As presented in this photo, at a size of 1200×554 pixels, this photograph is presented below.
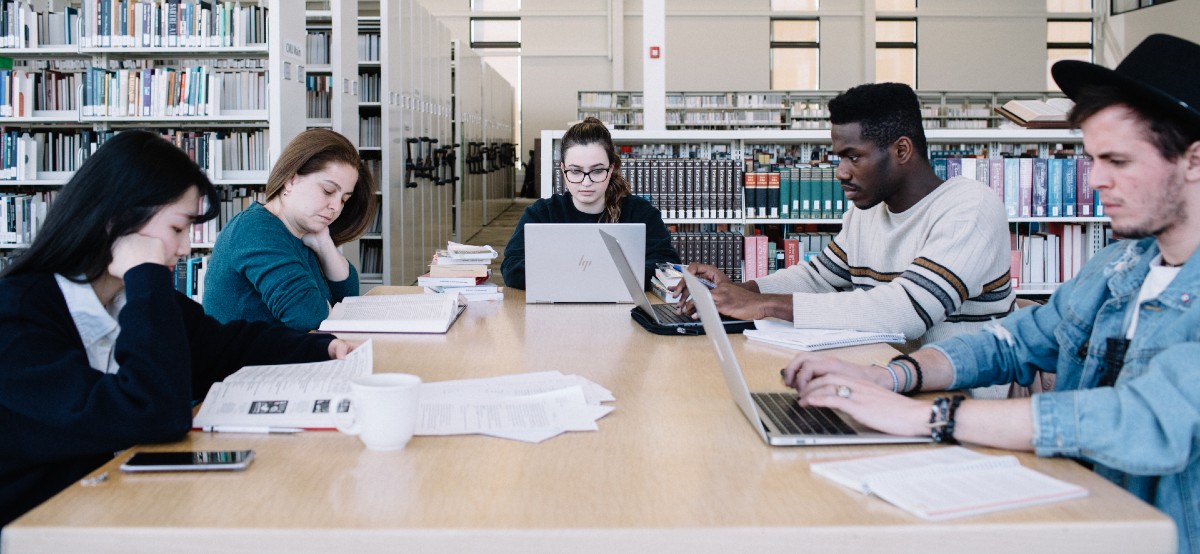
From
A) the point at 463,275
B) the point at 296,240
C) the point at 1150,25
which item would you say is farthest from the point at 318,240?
the point at 1150,25

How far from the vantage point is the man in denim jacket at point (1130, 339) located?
1.07 meters

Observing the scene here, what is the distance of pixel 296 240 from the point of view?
2.44 metres

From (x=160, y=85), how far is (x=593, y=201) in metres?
3.05

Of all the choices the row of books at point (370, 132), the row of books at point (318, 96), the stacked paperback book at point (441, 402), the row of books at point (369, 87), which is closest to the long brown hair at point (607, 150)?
the stacked paperback book at point (441, 402)

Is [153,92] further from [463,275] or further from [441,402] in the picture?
[441,402]

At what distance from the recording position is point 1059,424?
110 centimetres

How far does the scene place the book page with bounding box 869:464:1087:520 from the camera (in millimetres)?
928

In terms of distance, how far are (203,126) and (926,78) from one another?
12598mm

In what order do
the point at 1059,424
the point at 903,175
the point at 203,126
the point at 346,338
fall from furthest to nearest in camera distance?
the point at 203,126 → the point at 903,175 → the point at 346,338 → the point at 1059,424

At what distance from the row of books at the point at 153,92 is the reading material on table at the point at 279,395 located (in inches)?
153

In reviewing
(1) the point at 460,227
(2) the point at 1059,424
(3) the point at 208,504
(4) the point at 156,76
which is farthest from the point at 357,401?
(1) the point at 460,227

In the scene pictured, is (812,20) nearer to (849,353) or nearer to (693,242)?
(693,242)

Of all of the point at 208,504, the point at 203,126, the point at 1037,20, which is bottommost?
the point at 208,504

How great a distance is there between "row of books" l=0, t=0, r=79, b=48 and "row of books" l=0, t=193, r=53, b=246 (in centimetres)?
81
